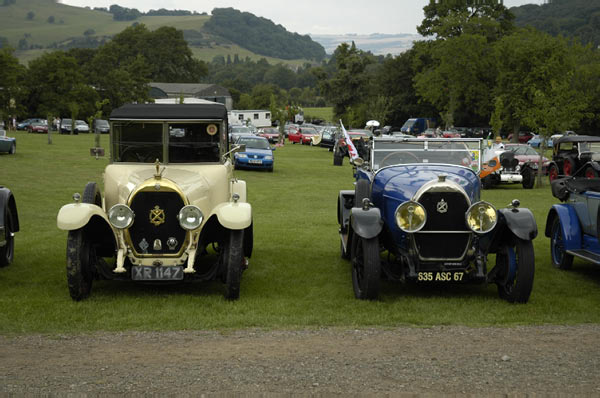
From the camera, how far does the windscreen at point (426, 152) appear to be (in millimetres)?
9719

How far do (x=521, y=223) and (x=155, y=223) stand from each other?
14.4ft

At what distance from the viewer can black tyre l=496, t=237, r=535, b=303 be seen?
25.2ft

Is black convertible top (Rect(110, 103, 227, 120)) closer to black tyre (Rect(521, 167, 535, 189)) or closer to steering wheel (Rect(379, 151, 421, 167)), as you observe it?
steering wheel (Rect(379, 151, 421, 167))

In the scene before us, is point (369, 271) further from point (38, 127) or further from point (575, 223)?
point (38, 127)

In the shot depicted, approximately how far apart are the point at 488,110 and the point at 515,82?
6195 mm

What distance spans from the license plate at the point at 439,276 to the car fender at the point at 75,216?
392 cm

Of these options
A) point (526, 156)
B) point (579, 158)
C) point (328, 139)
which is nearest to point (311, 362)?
point (579, 158)

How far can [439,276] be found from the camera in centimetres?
785

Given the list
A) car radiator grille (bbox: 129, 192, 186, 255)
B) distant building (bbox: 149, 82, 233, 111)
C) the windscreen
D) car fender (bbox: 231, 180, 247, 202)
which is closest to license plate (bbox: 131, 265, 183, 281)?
car radiator grille (bbox: 129, 192, 186, 255)

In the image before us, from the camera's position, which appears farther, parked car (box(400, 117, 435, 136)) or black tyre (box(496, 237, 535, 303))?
parked car (box(400, 117, 435, 136))

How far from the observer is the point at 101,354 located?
587 centimetres

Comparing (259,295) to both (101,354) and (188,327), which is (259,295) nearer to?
(188,327)

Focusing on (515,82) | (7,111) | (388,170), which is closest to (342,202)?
(388,170)

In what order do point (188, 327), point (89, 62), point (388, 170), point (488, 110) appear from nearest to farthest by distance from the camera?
point (188, 327), point (388, 170), point (488, 110), point (89, 62)
